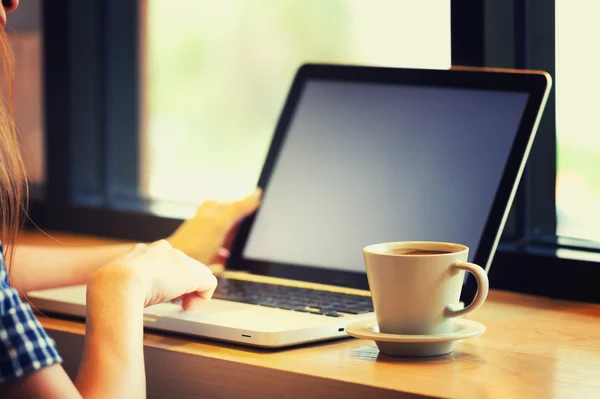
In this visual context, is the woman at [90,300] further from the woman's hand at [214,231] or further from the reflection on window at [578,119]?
the reflection on window at [578,119]

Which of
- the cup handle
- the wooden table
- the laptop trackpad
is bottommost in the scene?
the wooden table

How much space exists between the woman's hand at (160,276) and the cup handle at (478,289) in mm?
269

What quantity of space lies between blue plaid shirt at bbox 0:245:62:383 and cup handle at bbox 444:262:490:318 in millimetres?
359

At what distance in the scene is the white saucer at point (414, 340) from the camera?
86cm

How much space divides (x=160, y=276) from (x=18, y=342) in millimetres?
228

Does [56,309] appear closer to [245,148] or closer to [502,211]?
[502,211]

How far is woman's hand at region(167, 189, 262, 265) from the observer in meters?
1.28

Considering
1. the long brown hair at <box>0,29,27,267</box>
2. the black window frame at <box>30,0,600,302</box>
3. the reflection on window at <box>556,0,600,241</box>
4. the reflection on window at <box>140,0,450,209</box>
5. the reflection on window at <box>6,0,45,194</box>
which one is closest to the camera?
the long brown hair at <box>0,29,27,267</box>

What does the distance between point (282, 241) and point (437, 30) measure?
1.31 ft

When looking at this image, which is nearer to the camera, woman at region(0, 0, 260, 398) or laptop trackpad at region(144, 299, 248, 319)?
woman at region(0, 0, 260, 398)

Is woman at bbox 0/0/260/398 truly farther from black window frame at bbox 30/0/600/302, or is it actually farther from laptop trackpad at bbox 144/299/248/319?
black window frame at bbox 30/0/600/302

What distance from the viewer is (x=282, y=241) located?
4.12 feet

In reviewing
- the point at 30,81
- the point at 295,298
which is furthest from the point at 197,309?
the point at 30,81

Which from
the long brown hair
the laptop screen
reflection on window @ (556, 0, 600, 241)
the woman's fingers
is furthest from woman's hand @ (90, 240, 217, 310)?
reflection on window @ (556, 0, 600, 241)
